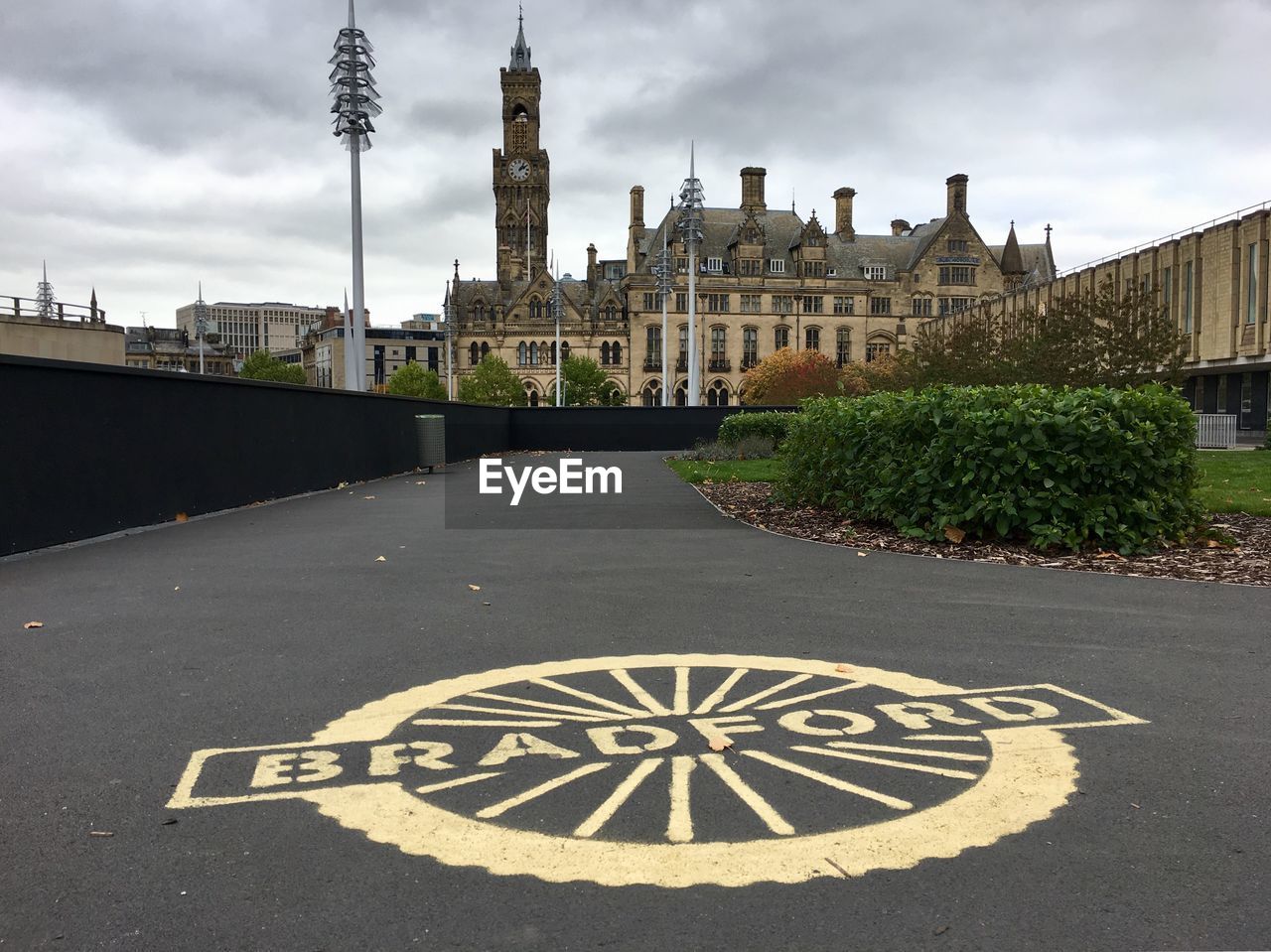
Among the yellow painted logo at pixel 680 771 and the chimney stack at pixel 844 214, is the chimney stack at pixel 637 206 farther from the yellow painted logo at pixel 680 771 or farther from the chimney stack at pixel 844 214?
the yellow painted logo at pixel 680 771

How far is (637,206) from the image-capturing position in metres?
116

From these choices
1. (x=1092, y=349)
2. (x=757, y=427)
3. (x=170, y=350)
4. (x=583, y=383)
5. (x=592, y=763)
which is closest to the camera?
Result: (x=592, y=763)

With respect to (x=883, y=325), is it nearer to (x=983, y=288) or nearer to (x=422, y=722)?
(x=983, y=288)

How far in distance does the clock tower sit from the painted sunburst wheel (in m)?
129

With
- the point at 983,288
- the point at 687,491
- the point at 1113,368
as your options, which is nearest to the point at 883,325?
the point at 983,288

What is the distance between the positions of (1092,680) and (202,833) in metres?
4.56

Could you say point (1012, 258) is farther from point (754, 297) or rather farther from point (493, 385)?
point (493, 385)

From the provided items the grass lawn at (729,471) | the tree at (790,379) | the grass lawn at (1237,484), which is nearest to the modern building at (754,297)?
the tree at (790,379)

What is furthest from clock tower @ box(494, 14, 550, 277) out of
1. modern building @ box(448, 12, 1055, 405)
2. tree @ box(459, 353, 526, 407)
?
tree @ box(459, 353, 526, 407)

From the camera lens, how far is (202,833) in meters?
3.48

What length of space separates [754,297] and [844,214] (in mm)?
16920

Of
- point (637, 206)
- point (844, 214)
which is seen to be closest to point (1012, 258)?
point (844, 214)

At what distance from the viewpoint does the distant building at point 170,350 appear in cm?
17388

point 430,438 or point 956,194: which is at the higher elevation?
point 956,194
